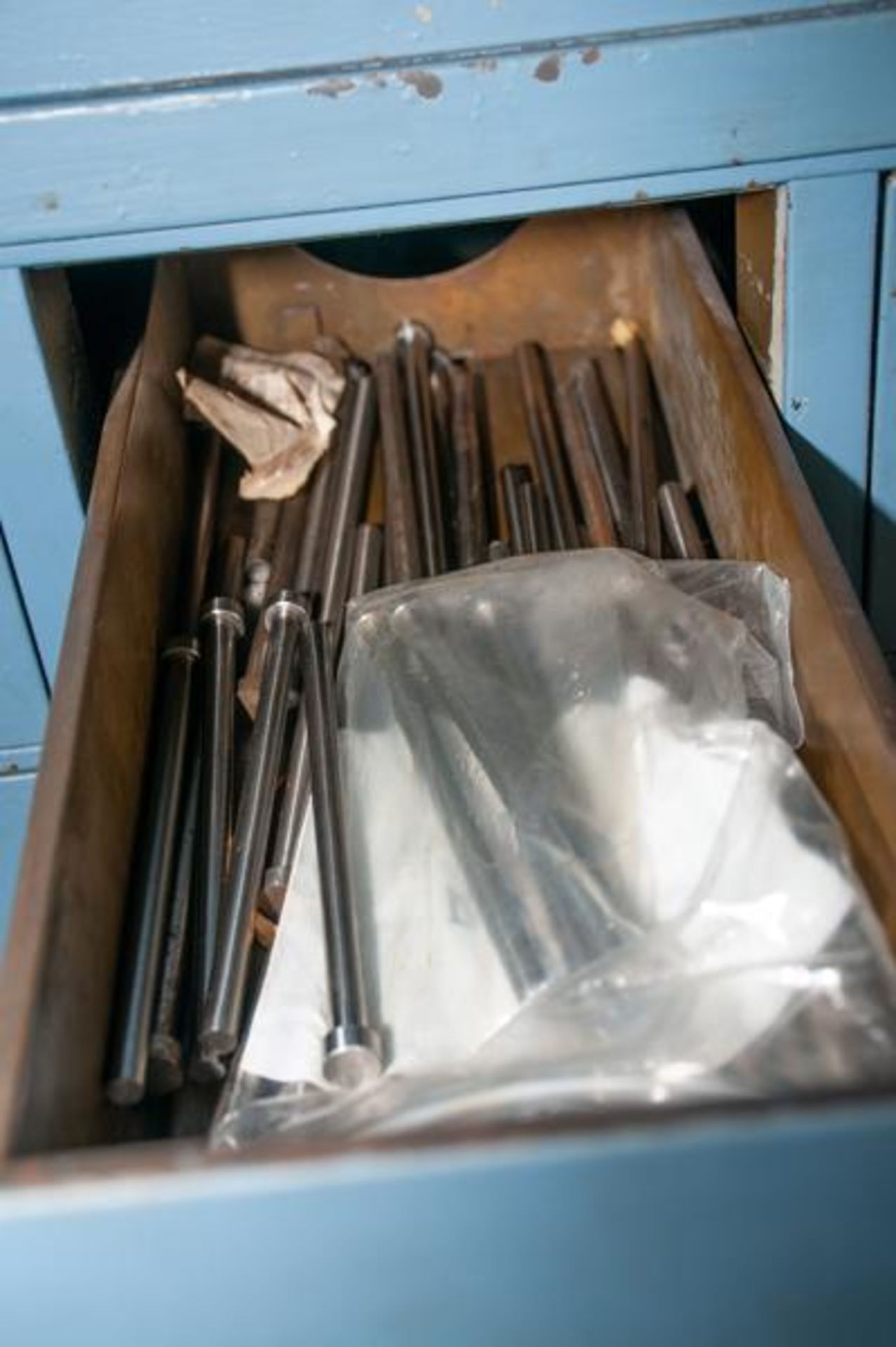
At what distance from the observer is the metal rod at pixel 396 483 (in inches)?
41.8

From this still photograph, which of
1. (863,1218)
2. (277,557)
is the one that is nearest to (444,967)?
(863,1218)

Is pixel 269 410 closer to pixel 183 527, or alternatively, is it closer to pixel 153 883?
pixel 183 527

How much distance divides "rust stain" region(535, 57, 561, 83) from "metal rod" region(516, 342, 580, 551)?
0.30 meters

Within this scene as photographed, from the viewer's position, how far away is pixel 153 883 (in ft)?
2.64

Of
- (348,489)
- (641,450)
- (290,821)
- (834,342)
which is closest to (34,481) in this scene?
(348,489)

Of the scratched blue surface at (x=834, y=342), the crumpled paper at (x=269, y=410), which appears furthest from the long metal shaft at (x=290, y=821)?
the scratched blue surface at (x=834, y=342)

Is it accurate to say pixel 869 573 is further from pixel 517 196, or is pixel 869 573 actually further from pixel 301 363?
pixel 301 363

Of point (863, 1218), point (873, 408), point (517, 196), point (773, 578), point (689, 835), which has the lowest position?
point (863, 1218)

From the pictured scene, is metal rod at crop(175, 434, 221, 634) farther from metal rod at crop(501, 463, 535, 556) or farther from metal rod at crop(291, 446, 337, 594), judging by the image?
metal rod at crop(501, 463, 535, 556)

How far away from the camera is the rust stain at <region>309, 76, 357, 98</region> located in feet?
2.97

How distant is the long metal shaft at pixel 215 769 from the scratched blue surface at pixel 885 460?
0.44 metres

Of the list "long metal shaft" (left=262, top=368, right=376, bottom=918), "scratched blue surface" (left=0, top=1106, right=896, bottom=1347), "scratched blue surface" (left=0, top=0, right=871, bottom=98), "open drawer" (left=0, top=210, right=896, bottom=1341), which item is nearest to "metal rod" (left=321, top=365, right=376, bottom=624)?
"long metal shaft" (left=262, top=368, right=376, bottom=918)

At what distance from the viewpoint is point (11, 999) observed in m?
0.60

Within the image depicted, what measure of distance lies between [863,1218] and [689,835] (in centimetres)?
24
